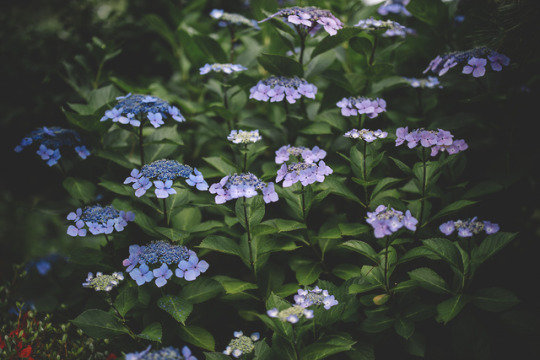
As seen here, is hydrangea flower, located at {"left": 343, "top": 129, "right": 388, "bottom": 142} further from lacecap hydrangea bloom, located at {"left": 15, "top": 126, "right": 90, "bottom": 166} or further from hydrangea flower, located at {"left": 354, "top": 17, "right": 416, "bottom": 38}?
lacecap hydrangea bloom, located at {"left": 15, "top": 126, "right": 90, "bottom": 166}

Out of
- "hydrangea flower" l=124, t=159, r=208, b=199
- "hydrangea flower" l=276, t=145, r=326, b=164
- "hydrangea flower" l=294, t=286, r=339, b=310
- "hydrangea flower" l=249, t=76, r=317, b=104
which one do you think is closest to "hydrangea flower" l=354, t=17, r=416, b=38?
"hydrangea flower" l=249, t=76, r=317, b=104

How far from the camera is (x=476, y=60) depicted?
1991 millimetres

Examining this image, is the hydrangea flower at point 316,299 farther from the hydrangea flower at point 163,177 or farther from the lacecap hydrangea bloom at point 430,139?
the lacecap hydrangea bloom at point 430,139

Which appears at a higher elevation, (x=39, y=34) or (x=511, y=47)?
(x=511, y=47)

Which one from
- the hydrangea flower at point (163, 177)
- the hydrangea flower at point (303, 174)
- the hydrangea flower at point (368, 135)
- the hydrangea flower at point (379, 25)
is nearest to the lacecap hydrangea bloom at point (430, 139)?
the hydrangea flower at point (368, 135)

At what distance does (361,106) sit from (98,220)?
1.39 metres

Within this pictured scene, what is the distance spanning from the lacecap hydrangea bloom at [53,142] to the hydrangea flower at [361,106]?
144cm

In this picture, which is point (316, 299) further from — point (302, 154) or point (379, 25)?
point (379, 25)

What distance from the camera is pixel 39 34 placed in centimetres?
293

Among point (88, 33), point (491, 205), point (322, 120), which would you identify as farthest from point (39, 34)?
point (491, 205)

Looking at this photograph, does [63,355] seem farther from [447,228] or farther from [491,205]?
[491,205]

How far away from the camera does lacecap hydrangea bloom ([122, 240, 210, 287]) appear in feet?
5.48

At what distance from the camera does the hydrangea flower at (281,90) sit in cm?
205

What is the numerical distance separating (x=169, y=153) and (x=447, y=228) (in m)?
1.49
